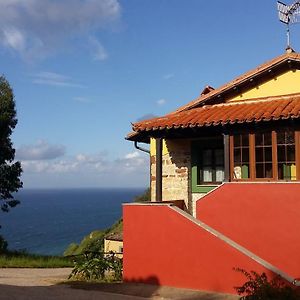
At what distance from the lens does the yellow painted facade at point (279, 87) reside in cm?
1370

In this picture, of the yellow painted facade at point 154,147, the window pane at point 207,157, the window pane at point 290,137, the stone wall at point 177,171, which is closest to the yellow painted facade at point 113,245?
the yellow painted facade at point 154,147

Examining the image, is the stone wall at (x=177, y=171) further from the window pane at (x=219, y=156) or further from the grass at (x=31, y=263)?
the grass at (x=31, y=263)

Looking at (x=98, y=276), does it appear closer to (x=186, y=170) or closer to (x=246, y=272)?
(x=186, y=170)

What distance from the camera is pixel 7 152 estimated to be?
24.6 meters

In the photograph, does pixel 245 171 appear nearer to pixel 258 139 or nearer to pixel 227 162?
pixel 227 162

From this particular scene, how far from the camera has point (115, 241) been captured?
30.8 meters

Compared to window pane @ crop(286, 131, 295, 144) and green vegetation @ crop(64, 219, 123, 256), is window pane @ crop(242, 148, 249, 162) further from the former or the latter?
green vegetation @ crop(64, 219, 123, 256)

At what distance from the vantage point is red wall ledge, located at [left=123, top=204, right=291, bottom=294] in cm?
1069

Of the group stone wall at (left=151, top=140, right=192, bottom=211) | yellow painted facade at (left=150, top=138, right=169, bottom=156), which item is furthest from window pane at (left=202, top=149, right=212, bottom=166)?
yellow painted facade at (left=150, top=138, right=169, bottom=156)

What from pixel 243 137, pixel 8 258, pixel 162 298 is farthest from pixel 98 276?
pixel 8 258

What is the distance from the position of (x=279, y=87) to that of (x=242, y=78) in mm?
1124

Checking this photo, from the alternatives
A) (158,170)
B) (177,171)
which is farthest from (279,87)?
(158,170)

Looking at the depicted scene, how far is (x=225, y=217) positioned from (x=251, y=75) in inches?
180

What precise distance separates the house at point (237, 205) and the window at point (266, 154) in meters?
0.02
